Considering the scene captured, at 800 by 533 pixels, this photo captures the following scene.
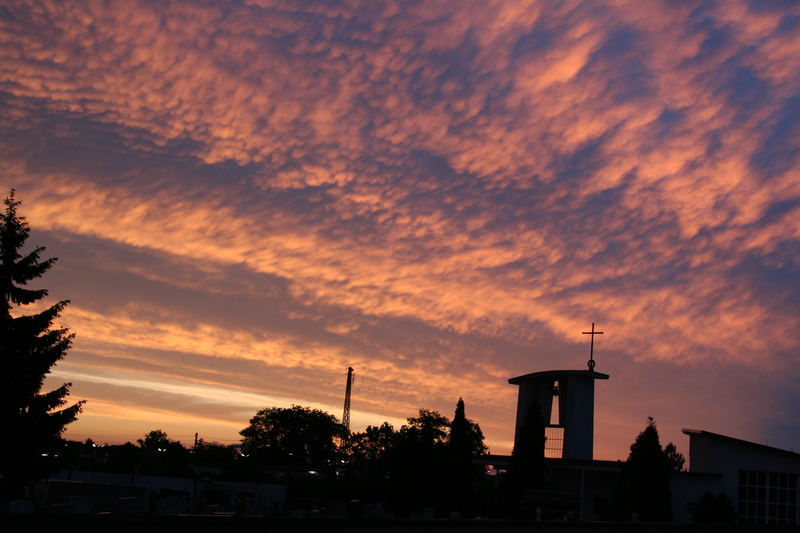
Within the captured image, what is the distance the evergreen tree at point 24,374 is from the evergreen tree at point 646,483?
2916cm

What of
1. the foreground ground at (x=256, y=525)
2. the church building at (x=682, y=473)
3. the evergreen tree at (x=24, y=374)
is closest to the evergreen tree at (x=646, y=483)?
the church building at (x=682, y=473)

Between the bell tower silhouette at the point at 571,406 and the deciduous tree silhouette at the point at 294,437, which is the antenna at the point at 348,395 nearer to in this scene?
the deciduous tree silhouette at the point at 294,437

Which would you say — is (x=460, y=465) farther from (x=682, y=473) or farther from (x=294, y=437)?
(x=294, y=437)

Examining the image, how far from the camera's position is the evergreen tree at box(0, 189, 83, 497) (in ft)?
132

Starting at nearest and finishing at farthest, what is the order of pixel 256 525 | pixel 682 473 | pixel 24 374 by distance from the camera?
pixel 256 525 < pixel 24 374 < pixel 682 473

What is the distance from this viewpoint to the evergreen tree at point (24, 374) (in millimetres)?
40344

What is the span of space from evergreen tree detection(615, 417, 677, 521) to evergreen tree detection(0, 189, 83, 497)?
29156mm

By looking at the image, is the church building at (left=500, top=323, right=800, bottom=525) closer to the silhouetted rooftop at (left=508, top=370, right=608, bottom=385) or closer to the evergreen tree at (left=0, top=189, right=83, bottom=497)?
the silhouetted rooftop at (left=508, top=370, right=608, bottom=385)

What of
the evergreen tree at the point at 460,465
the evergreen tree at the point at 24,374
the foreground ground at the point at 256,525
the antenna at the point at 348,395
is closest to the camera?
the foreground ground at the point at 256,525

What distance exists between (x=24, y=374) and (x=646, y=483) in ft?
107

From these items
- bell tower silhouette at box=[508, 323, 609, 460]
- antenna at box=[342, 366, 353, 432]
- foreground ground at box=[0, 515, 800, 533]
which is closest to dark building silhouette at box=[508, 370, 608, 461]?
bell tower silhouette at box=[508, 323, 609, 460]

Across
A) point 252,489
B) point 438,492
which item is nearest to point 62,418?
point 438,492

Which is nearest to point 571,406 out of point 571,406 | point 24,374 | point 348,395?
point 571,406

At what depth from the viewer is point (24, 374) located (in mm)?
41094
